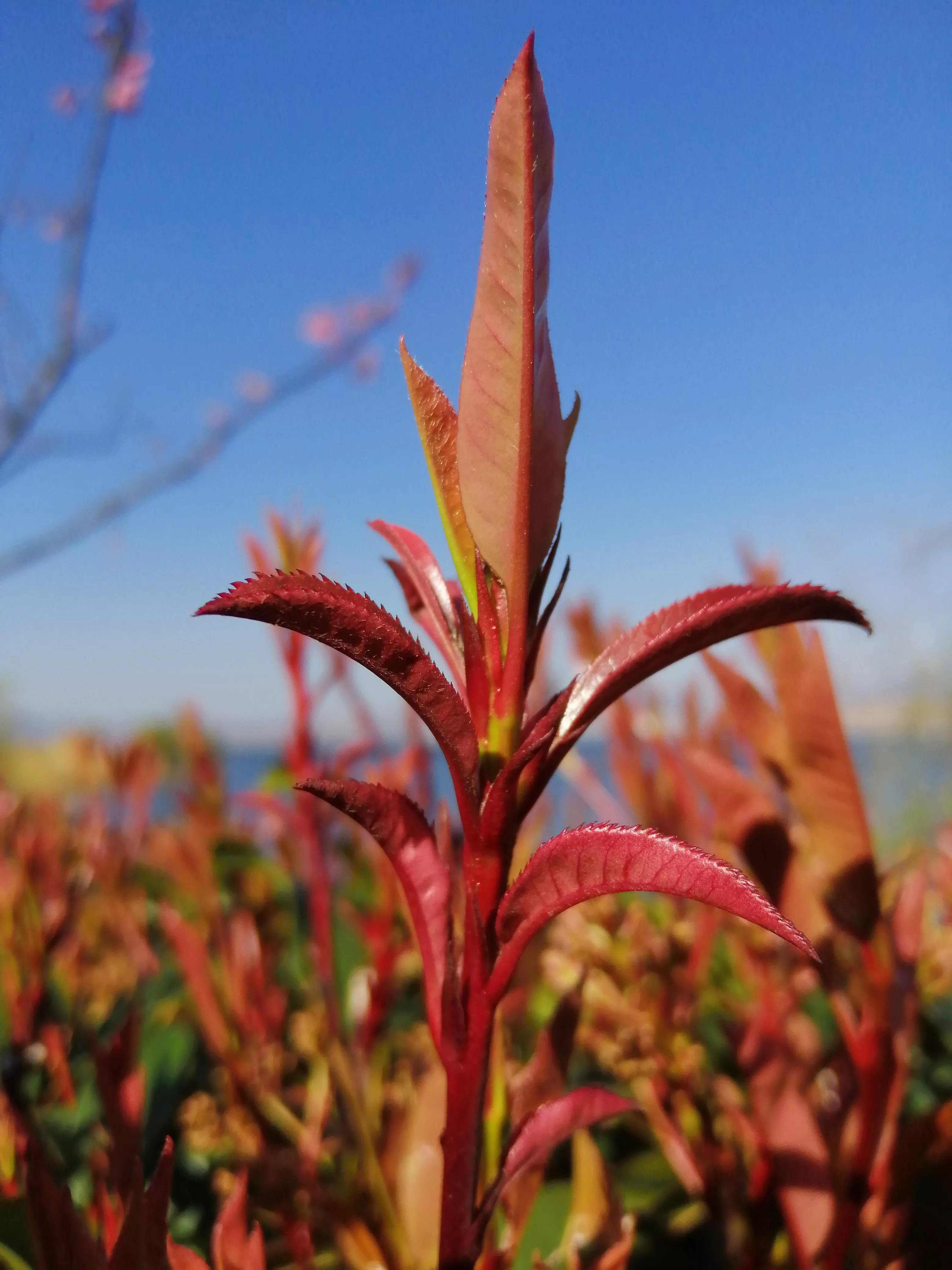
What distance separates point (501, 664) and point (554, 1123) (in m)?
0.17

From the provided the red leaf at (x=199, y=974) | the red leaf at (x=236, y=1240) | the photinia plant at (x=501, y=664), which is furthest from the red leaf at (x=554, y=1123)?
the red leaf at (x=199, y=974)

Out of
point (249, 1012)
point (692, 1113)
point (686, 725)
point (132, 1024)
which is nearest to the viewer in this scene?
point (132, 1024)

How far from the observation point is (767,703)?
562mm

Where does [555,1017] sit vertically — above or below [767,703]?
below

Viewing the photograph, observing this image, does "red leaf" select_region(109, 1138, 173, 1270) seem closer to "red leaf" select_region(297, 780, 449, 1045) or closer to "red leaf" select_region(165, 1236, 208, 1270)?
"red leaf" select_region(165, 1236, 208, 1270)

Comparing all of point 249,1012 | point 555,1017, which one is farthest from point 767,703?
point 249,1012

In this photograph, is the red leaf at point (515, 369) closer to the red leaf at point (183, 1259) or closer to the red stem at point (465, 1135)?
the red stem at point (465, 1135)

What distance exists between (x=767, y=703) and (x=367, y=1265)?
423mm

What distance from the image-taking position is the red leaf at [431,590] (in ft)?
1.18

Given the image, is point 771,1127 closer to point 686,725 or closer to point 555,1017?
point 555,1017

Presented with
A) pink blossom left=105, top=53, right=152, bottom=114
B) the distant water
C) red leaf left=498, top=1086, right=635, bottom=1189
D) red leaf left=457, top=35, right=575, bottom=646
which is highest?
pink blossom left=105, top=53, right=152, bottom=114

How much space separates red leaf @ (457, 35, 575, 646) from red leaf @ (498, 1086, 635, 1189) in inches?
6.9

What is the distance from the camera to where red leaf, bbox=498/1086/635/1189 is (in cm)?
33

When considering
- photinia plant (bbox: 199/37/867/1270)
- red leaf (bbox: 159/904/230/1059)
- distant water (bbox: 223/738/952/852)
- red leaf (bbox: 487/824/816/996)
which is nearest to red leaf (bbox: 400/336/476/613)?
photinia plant (bbox: 199/37/867/1270)
